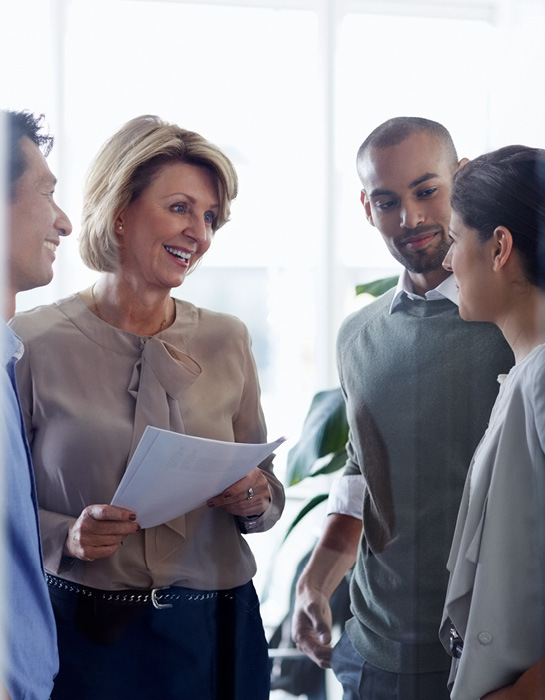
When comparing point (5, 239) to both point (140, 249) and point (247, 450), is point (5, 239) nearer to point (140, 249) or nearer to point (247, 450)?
point (140, 249)

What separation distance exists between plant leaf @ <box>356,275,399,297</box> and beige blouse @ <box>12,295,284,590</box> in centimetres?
18

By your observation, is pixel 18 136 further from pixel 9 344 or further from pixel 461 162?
pixel 461 162

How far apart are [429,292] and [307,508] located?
0.28 m

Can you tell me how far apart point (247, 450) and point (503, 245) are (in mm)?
341

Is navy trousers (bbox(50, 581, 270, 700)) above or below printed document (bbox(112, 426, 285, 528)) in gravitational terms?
below

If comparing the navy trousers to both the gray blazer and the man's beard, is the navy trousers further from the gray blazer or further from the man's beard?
the man's beard

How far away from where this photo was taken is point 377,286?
851 mm

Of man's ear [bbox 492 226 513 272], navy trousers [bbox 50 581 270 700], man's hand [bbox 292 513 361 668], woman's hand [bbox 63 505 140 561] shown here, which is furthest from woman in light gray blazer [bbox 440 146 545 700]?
woman's hand [bbox 63 505 140 561]

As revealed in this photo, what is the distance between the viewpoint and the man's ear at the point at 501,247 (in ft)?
2.51

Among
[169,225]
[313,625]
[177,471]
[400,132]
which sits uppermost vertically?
[400,132]

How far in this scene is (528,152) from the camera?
0.80m

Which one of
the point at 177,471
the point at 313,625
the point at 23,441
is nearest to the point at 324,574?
the point at 313,625

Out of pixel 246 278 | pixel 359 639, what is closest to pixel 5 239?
pixel 246 278

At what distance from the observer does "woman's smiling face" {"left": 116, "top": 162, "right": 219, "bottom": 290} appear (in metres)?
0.74
